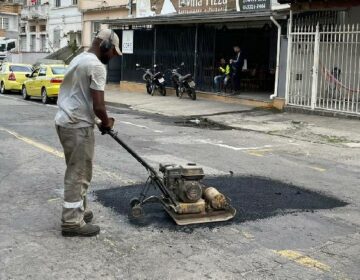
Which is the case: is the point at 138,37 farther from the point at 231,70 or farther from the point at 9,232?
the point at 9,232

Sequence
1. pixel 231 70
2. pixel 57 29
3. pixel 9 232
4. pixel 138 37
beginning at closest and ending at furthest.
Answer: pixel 9 232 < pixel 231 70 < pixel 138 37 < pixel 57 29

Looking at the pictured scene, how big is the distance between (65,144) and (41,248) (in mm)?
978

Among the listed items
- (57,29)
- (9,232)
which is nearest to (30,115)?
(9,232)

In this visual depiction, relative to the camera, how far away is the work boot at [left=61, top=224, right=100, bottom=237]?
5.24m

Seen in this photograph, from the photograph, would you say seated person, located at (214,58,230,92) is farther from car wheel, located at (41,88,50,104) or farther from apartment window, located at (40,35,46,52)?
apartment window, located at (40,35,46,52)

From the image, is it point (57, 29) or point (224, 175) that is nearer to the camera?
point (224, 175)

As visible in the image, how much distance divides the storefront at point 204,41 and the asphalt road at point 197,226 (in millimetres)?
10655

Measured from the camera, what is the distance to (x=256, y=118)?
16.5 metres

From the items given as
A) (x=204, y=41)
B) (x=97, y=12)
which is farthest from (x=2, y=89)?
(x=97, y=12)

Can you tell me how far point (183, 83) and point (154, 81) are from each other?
222 cm

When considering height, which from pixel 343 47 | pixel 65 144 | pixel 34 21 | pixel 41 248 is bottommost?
pixel 41 248

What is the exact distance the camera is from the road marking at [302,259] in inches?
183

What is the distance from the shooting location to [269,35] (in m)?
23.6

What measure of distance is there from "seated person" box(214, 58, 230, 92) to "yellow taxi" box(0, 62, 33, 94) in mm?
9397
